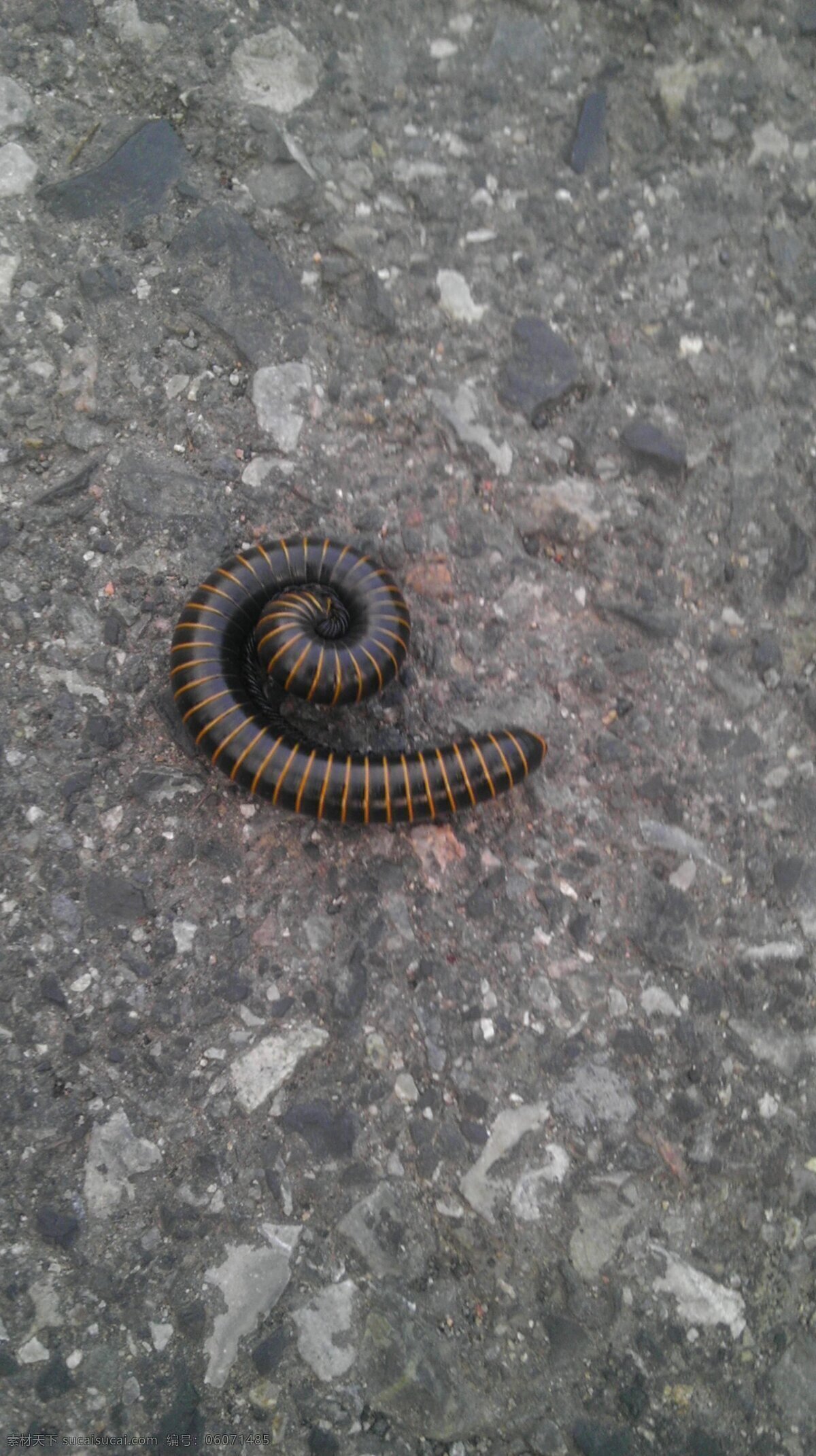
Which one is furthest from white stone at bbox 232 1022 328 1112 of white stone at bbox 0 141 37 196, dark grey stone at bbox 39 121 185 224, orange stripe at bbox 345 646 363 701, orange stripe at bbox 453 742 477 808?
white stone at bbox 0 141 37 196

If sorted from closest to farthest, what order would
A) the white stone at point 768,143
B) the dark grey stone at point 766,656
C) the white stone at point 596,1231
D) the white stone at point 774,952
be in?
the white stone at point 596,1231
the white stone at point 774,952
the dark grey stone at point 766,656
the white stone at point 768,143

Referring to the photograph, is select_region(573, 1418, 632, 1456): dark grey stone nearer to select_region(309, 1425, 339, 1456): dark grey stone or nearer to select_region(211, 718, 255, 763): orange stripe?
select_region(309, 1425, 339, 1456): dark grey stone

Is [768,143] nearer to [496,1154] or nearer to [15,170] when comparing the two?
[15,170]

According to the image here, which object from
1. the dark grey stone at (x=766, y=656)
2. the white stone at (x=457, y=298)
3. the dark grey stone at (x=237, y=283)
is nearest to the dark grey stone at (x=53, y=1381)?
the dark grey stone at (x=766, y=656)

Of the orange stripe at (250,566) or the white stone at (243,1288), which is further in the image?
the orange stripe at (250,566)

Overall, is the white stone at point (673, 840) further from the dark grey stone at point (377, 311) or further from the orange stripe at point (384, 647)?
the dark grey stone at point (377, 311)

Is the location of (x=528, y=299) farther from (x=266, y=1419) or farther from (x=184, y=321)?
(x=266, y=1419)
